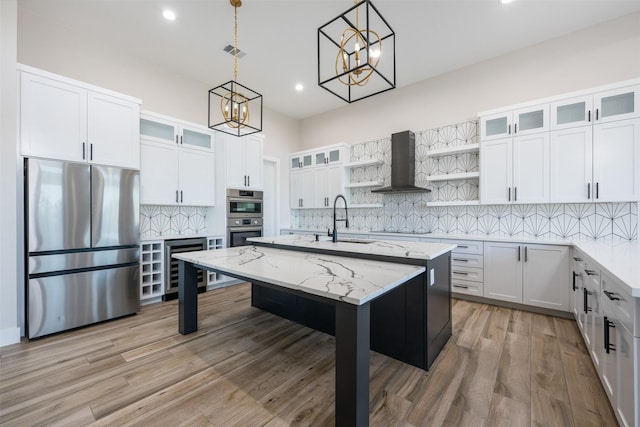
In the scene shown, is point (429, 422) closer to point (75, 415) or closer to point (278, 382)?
point (278, 382)

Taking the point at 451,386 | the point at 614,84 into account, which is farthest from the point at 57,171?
the point at 614,84

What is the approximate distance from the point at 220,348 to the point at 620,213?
4600mm

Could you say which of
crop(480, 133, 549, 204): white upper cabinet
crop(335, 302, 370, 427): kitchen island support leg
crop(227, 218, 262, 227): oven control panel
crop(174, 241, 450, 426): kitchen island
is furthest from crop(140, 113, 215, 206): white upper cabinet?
crop(480, 133, 549, 204): white upper cabinet

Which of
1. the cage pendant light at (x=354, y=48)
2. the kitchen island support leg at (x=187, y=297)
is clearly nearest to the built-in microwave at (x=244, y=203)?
the kitchen island support leg at (x=187, y=297)

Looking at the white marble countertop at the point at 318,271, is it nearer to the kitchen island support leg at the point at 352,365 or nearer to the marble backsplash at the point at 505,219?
the kitchen island support leg at the point at 352,365

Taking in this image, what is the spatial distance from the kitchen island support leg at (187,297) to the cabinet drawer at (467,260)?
334 centimetres

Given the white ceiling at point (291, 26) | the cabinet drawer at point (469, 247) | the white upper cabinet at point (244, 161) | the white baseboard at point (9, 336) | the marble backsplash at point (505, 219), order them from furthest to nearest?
the white upper cabinet at point (244, 161) < the cabinet drawer at point (469, 247) < the marble backsplash at point (505, 219) < the white ceiling at point (291, 26) < the white baseboard at point (9, 336)

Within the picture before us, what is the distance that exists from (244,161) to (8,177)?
277 centimetres

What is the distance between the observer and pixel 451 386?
6.07 feet

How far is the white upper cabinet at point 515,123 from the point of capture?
10.9 ft

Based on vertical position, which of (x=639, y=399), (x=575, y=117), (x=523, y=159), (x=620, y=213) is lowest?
(x=639, y=399)

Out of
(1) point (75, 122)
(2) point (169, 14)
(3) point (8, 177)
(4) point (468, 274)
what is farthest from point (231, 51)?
(4) point (468, 274)

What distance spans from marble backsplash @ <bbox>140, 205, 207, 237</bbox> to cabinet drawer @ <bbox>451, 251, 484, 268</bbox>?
12.6ft

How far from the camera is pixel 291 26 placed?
128 inches
